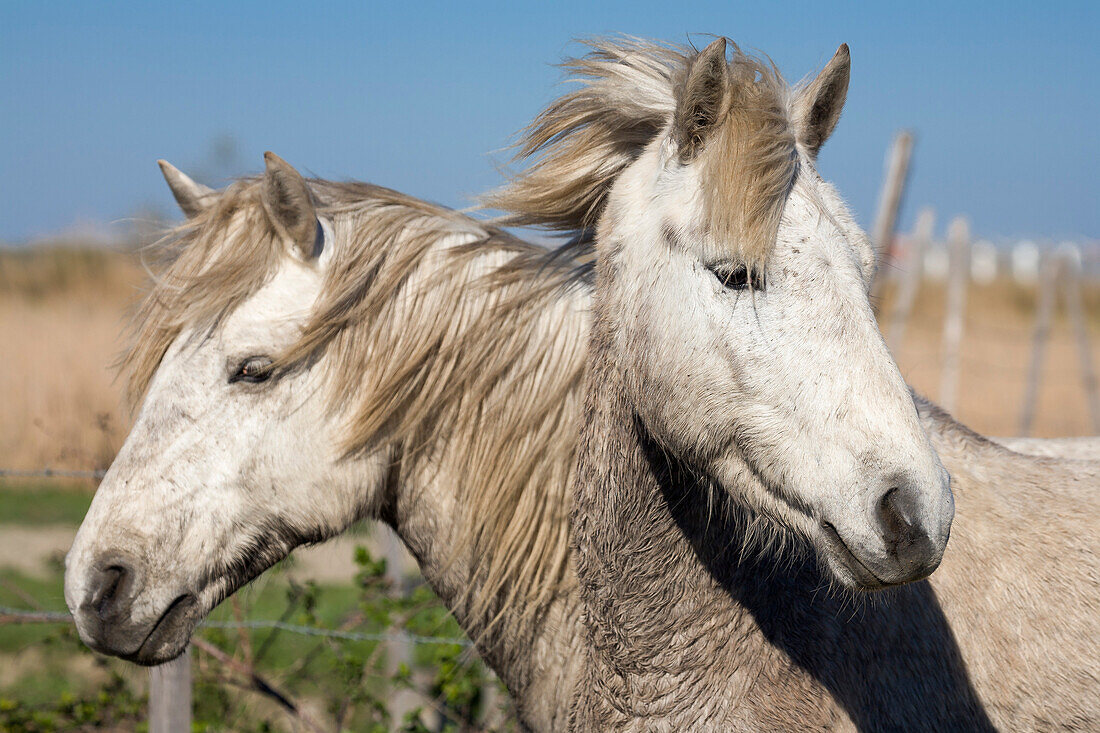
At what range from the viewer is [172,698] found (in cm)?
277

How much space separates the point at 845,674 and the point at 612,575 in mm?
525

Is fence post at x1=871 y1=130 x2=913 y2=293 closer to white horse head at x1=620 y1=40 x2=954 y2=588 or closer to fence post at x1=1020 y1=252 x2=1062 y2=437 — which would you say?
white horse head at x1=620 y1=40 x2=954 y2=588

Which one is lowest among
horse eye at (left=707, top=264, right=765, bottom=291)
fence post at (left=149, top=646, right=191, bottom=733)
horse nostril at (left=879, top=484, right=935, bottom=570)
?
fence post at (left=149, top=646, right=191, bottom=733)

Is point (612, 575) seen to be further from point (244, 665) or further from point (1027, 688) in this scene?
point (244, 665)

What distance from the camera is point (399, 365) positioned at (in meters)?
2.13

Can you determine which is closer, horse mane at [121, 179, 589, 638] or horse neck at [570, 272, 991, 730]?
horse neck at [570, 272, 991, 730]

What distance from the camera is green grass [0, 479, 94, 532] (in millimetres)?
7738

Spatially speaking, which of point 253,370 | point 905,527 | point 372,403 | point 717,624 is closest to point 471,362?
point 372,403

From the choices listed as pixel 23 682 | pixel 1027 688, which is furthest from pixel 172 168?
pixel 23 682

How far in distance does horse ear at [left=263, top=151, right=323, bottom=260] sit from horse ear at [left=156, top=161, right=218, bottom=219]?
44cm

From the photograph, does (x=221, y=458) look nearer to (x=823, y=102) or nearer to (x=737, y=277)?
(x=737, y=277)

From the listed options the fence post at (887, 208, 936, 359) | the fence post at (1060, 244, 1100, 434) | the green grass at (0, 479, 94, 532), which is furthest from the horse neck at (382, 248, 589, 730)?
the fence post at (1060, 244, 1100, 434)

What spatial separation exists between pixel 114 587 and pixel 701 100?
172 cm

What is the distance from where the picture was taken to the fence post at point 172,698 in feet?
9.05
